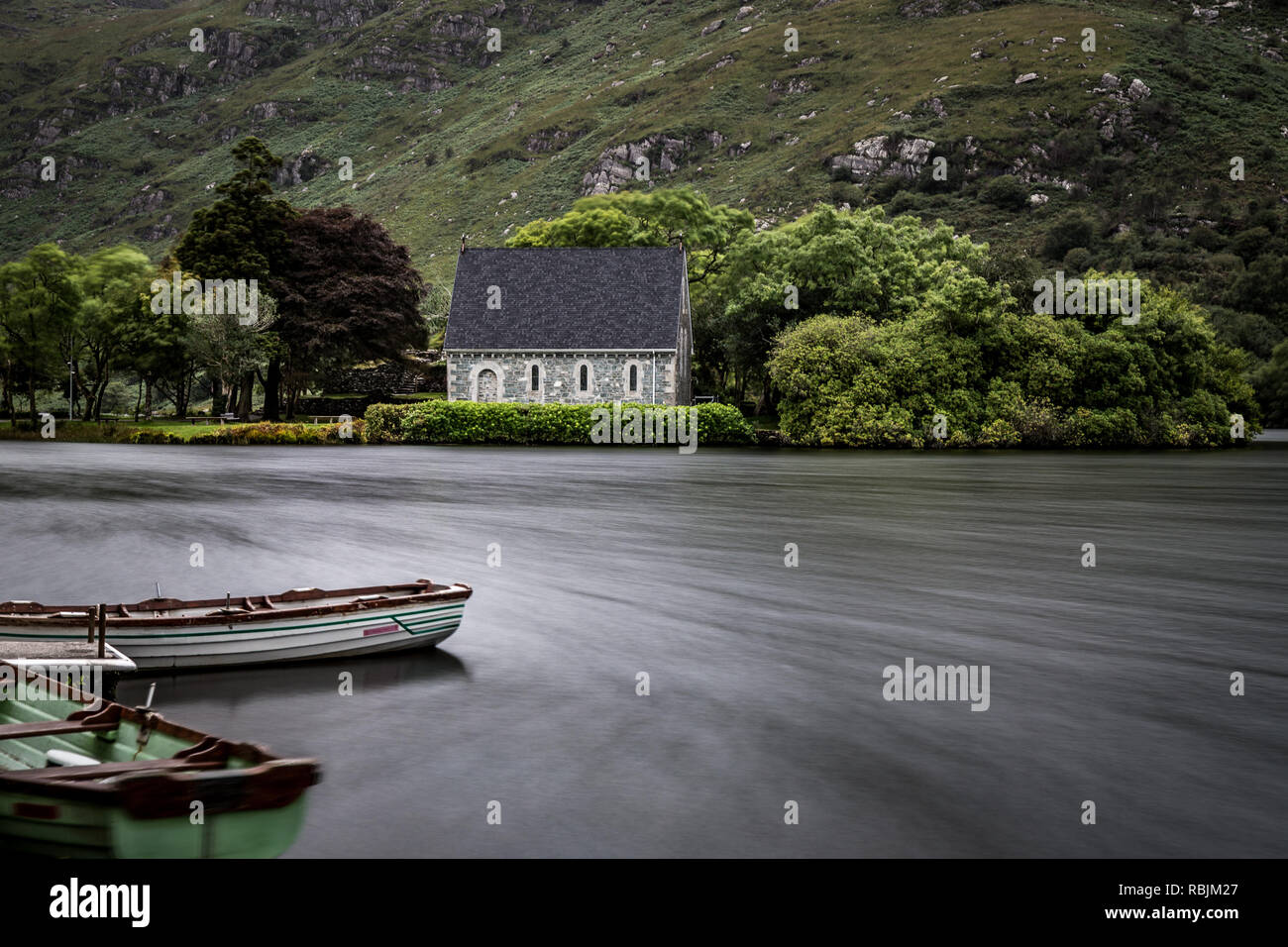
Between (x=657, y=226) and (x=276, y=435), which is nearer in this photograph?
(x=276, y=435)

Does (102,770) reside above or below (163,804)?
above

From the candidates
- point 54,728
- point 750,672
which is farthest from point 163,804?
point 750,672

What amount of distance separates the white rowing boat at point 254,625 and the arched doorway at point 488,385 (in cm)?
6139

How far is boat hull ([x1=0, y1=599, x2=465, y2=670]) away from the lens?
12266 mm

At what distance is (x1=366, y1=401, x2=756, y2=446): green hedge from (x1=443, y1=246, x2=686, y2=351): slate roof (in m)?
6.43

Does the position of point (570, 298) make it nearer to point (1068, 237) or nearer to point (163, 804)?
point (163, 804)

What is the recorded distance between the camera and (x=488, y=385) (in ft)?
245

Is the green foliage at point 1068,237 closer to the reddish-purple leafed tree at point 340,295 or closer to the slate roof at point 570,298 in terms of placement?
the slate roof at point 570,298

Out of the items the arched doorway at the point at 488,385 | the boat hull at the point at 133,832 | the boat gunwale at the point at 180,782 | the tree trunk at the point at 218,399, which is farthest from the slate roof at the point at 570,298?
the boat hull at the point at 133,832

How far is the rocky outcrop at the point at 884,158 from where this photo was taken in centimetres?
17275

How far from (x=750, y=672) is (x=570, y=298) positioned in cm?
6383
